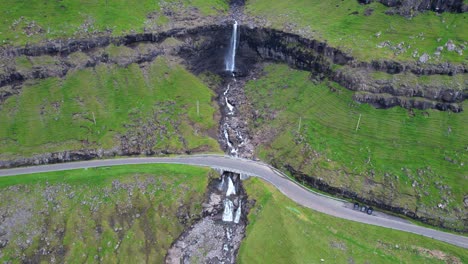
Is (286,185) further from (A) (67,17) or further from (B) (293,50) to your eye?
(A) (67,17)

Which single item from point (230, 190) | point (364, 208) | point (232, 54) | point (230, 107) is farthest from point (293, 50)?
point (364, 208)

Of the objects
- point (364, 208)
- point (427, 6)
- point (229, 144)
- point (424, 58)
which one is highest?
point (427, 6)

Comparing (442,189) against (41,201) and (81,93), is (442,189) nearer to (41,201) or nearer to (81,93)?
(41,201)

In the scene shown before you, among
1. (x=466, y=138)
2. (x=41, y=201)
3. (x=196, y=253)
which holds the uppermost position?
(x=466, y=138)

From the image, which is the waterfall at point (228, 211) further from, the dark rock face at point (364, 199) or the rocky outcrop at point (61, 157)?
the rocky outcrop at point (61, 157)

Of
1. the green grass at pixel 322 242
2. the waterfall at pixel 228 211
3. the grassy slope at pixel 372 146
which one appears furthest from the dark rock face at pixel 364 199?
the waterfall at pixel 228 211

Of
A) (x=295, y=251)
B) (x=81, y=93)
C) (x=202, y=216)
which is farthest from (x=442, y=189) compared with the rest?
(x=81, y=93)
